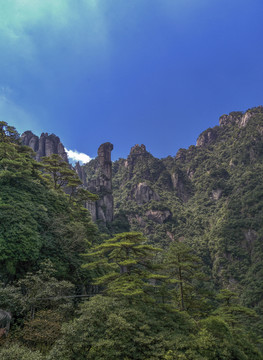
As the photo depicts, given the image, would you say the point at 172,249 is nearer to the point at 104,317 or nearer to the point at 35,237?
the point at 104,317

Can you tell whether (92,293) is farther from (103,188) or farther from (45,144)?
(45,144)

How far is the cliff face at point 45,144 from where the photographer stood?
65.6 meters

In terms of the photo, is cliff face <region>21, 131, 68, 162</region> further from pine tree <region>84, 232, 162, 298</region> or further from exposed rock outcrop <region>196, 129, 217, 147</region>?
exposed rock outcrop <region>196, 129, 217, 147</region>

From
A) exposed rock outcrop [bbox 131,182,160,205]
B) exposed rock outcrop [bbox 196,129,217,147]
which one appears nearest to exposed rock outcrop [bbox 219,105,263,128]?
exposed rock outcrop [bbox 196,129,217,147]

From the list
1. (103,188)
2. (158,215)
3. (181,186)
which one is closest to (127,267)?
(103,188)

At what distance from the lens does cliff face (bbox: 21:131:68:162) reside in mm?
65625

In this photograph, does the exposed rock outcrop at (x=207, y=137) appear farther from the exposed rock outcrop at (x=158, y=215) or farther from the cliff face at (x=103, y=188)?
the cliff face at (x=103, y=188)

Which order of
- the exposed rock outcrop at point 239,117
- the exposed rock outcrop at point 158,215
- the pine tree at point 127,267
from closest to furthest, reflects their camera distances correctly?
the pine tree at point 127,267 < the exposed rock outcrop at point 158,215 < the exposed rock outcrop at point 239,117

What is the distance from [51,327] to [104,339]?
3485 millimetres

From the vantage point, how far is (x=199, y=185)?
102250mm

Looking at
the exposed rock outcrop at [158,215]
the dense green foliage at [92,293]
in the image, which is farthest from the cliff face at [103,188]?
the exposed rock outcrop at [158,215]

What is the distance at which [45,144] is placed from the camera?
66.6 m

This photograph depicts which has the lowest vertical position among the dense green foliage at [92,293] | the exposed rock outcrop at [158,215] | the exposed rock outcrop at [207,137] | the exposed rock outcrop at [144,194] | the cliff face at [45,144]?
the dense green foliage at [92,293]

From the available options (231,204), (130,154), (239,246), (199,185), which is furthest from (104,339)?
(130,154)
